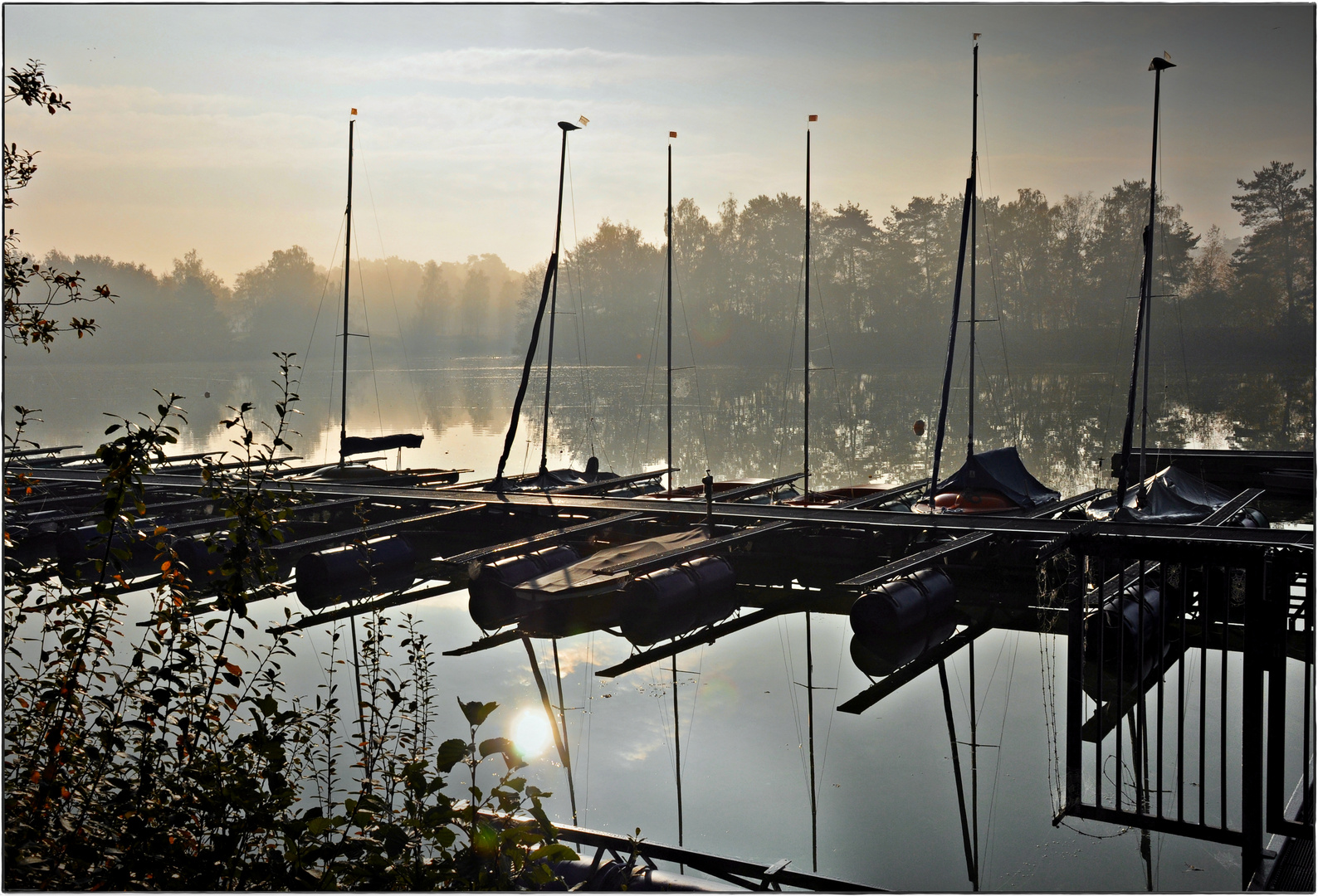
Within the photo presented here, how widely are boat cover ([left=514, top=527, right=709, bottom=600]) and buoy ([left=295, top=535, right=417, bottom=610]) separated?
2022 mm

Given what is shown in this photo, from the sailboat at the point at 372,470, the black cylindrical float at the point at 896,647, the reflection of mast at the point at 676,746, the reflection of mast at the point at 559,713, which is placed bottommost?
the reflection of mast at the point at 559,713

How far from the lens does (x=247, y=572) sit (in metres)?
3.60

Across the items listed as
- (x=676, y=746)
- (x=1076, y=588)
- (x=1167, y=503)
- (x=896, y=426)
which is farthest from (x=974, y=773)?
(x=896, y=426)

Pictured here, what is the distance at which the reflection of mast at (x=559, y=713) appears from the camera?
656cm

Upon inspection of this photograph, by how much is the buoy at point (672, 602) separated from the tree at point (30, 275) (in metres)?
7.10

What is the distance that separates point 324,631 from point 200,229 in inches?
188

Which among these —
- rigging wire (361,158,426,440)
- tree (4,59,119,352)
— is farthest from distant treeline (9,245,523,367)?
rigging wire (361,158,426,440)

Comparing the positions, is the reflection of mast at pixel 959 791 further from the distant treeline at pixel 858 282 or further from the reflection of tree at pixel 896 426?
the reflection of tree at pixel 896 426

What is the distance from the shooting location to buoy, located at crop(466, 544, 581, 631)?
11.0 m

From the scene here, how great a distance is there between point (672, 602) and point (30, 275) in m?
7.52

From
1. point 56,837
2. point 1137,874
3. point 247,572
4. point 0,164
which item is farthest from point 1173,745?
point 0,164

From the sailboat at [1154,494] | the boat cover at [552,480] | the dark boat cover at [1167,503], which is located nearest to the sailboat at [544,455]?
the boat cover at [552,480]

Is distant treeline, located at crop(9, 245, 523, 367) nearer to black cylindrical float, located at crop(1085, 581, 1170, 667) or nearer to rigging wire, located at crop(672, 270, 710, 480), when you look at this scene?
rigging wire, located at crop(672, 270, 710, 480)

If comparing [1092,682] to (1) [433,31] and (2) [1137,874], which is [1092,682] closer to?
(2) [1137,874]
